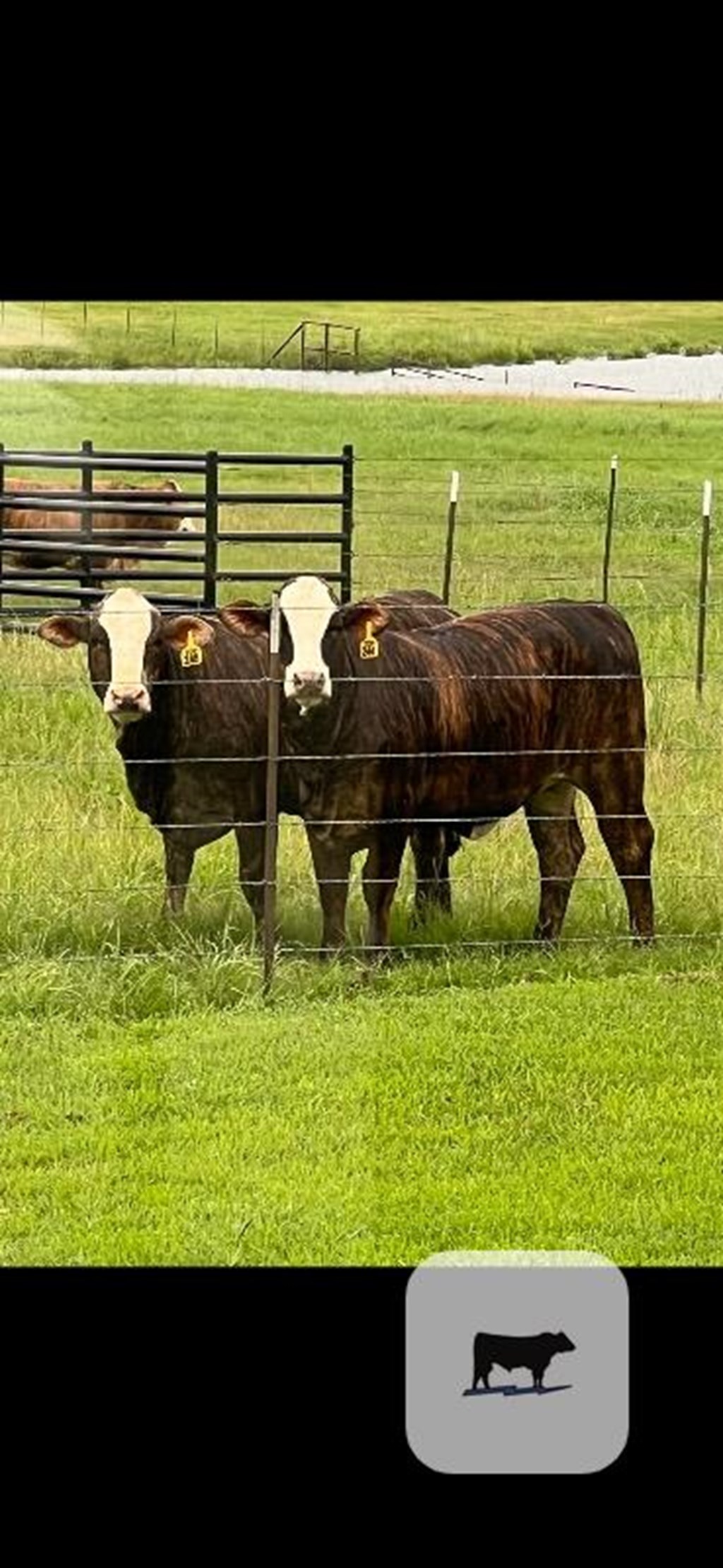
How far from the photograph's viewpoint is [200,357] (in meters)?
3.51

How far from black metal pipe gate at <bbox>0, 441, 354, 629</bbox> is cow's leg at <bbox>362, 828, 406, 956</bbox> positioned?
0.40m

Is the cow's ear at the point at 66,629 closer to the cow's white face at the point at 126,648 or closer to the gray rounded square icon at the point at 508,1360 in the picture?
the cow's white face at the point at 126,648

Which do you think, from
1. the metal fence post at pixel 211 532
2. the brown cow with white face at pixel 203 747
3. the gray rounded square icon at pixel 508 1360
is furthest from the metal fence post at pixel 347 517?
the gray rounded square icon at pixel 508 1360

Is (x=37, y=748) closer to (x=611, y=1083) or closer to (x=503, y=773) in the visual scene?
(x=503, y=773)

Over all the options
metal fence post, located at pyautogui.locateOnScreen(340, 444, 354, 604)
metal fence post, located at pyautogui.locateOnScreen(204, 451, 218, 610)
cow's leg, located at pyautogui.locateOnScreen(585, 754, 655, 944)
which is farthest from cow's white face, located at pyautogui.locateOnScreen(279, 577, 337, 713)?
cow's leg, located at pyautogui.locateOnScreen(585, 754, 655, 944)

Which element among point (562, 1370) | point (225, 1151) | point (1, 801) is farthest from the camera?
point (1, 801)

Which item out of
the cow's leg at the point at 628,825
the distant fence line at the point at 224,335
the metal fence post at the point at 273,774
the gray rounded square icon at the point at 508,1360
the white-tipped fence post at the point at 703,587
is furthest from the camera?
the cow's leg at the point at 628,825

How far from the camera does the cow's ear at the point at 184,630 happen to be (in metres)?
4.44

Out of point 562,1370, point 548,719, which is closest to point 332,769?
point 548,719

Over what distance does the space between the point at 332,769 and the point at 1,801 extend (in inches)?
22.3

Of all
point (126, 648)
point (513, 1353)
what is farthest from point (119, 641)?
point (513, 1353)

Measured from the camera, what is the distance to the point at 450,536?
426 cm

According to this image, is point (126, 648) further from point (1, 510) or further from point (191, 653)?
point (1, 510)

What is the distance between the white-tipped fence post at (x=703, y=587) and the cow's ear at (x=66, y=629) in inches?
38.7
